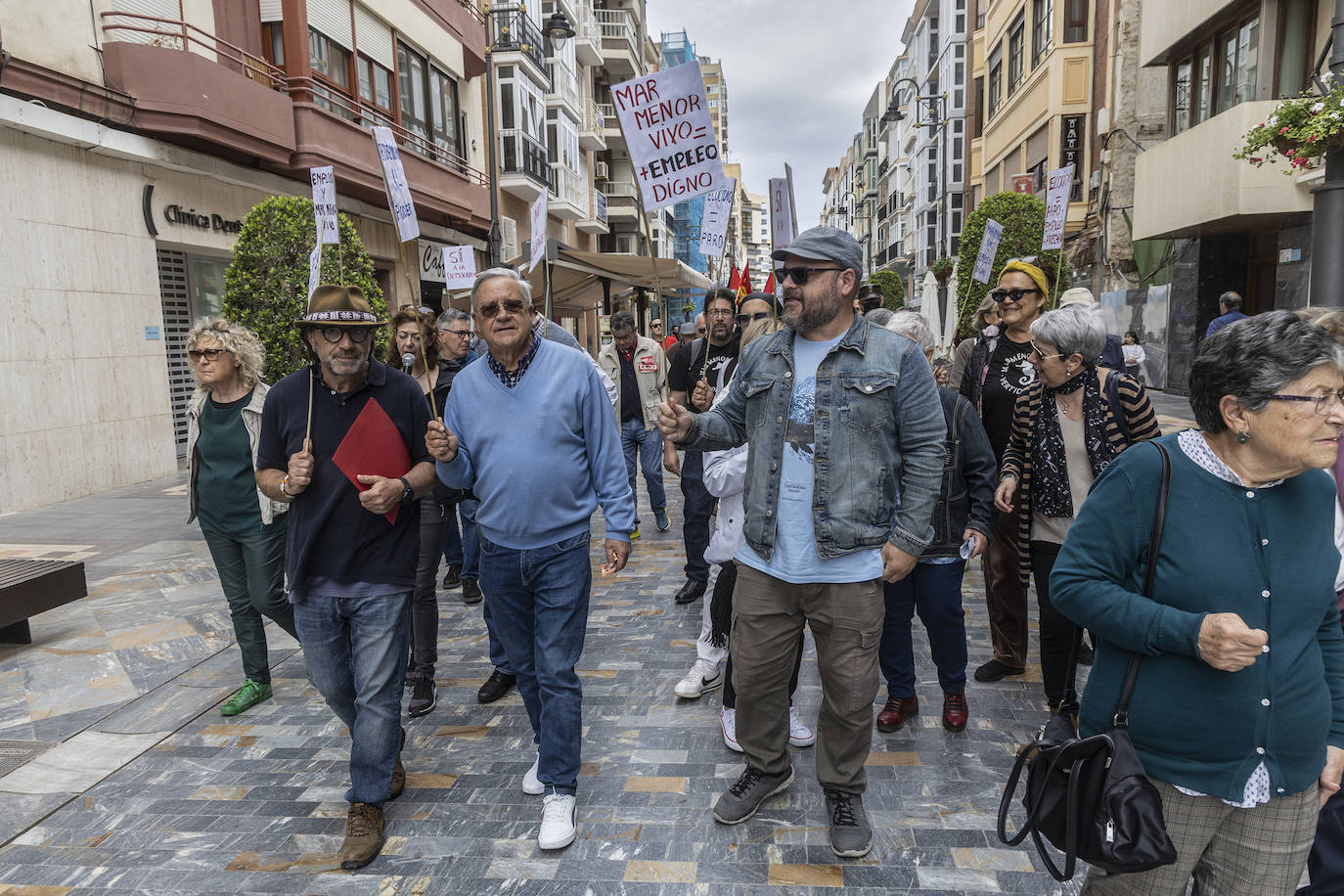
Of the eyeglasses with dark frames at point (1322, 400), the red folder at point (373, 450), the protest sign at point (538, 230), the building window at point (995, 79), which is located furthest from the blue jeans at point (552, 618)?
the building window at point (995, 79)

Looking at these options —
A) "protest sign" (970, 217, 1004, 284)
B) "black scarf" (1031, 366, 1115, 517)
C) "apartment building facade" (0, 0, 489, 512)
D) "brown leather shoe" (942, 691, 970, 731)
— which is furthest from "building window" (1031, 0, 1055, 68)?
"brown leather shoe" (942, 691, 970, 731)

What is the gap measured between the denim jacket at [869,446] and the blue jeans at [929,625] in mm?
Answer: 1137

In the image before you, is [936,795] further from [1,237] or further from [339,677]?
[1,237]

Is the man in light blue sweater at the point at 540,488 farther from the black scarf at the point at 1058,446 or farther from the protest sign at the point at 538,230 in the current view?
the protest sign at the point at 538,230

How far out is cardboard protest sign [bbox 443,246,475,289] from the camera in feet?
36.1

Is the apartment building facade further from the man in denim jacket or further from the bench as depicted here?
the man in denim jacket

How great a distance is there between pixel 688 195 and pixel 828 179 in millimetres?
145612

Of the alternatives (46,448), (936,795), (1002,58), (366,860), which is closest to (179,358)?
(46,448)

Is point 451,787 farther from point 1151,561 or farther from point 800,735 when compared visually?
point 1151,561

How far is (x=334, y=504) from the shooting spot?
3.36 metres

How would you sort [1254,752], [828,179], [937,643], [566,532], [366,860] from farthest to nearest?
1. [828,179]
2. [937,643]
3. [566,532]
4. [366,860]
5. [1254,752]

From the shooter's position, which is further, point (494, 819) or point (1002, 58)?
point (1002, 58)

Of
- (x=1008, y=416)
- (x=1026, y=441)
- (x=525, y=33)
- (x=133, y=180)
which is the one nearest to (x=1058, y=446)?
(x=1026, y=441)

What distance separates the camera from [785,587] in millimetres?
3273
